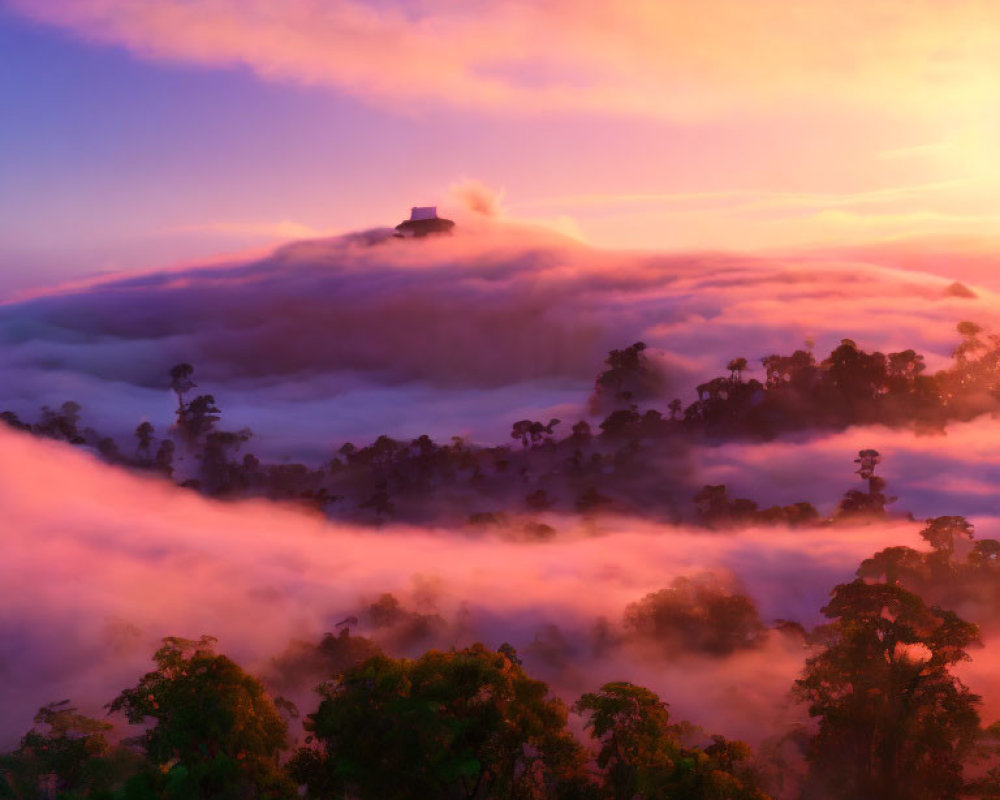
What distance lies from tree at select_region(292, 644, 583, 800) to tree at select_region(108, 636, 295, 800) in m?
2.35

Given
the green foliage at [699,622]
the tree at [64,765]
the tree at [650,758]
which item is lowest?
the green foliage at [699,622]

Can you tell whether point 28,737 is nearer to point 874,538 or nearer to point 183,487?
point 874,538

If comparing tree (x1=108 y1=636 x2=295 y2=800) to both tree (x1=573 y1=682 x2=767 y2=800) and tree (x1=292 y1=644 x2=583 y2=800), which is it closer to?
tree (x1=292 y1=644 x2=583 y2=800)

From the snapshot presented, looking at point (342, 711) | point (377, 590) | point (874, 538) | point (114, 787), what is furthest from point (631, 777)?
point (874, 538)

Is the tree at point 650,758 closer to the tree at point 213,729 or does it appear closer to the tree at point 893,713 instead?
the tree at point 893,713

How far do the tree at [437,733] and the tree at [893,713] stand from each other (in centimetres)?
1579

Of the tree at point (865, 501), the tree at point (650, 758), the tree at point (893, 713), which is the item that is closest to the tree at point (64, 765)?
the tree at point (650, 758)

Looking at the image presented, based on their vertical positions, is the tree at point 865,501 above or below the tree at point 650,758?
below

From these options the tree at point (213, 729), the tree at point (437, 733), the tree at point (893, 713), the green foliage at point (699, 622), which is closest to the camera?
the tree at point (213, 729)

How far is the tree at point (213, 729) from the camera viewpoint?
34.1 meters

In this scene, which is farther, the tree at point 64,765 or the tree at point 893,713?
the tree at point 64,765

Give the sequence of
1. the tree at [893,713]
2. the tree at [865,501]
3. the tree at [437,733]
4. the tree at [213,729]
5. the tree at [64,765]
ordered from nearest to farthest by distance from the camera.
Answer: the tree at [213,729] → the tree at [437,733] → the tree at [893,713] → the tree at [64,765] → the tree at [865,501]

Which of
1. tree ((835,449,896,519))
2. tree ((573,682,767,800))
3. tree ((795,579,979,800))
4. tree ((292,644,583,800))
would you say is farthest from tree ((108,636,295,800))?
tree ((835,449,896,519))

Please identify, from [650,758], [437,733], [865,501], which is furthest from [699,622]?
[865,501]
